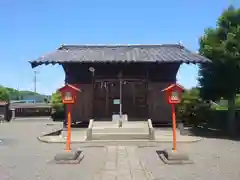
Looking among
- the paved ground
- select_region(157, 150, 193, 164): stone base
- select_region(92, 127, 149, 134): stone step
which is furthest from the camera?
select_region(92, 127, 149, 134): stone step

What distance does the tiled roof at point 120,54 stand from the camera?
18.2m

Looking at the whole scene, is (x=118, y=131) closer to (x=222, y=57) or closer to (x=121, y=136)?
(x=121, y=136)

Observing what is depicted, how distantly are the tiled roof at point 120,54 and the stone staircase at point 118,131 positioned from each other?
134 inches

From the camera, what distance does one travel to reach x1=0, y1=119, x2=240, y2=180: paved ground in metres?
8.62

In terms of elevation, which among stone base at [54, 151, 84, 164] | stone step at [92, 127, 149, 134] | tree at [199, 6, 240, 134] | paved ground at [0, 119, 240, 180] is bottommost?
paved ground at [0, 119, 240, 180]

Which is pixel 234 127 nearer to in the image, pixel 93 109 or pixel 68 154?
pixel 93 109

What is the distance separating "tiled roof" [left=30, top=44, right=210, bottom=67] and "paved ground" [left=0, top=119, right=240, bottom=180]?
5424 mm

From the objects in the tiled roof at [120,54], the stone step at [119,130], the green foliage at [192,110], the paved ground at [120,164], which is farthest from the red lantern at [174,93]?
the green foliage at [192,110]

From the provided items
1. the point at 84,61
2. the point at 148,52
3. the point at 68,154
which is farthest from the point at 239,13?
the point at 68,154

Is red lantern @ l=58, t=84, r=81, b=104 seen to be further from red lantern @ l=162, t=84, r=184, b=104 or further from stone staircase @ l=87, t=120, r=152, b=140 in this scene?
stone staircase @ l=87, t=120, r=152, b=140

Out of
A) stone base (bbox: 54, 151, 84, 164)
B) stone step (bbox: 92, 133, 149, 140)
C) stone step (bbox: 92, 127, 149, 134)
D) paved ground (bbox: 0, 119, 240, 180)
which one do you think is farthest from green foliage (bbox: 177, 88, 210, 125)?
stone base (bbox: 54, 151, 84, 164)

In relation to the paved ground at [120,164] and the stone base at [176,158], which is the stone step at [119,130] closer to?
the paved ground at [120,164]

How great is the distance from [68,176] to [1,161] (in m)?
3.41

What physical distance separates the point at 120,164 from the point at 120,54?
434 inches
